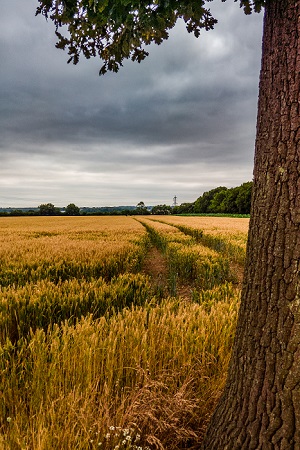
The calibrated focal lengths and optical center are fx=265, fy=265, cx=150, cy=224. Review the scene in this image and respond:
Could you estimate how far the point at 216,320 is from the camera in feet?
8.91

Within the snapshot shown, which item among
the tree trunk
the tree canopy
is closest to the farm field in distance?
the tree trunk

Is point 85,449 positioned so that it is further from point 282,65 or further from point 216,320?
point 282,65

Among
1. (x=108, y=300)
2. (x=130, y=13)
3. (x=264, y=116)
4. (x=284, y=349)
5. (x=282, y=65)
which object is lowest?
(x=108, y=300)

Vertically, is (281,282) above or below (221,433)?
above

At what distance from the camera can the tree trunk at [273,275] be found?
1178 mm

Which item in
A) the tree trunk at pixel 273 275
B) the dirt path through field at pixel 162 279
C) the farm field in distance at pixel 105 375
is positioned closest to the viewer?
the tree trunk at pixel 273 275

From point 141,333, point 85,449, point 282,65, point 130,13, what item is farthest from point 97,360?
point 130,13

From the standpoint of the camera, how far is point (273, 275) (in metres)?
1.26

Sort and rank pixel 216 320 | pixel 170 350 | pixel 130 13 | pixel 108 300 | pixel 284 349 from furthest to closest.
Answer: pixel 108 300 < pixel 216 320 < pixel 170 350 < pixel 130 13 < pixel 284 349

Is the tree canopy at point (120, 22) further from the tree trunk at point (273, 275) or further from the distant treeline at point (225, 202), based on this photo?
the distant treeline at point (225, 202)

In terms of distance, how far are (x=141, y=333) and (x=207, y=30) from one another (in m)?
2.84

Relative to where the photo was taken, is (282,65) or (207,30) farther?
(207,30)

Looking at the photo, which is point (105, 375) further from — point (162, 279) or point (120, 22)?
point (162, 279)

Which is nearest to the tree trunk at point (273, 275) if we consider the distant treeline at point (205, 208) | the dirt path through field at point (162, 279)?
the dirt path through field at point (162, 279)
